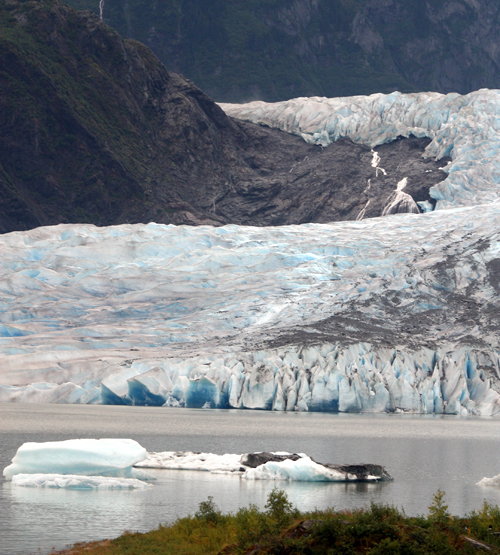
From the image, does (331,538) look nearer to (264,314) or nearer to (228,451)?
(228,451)

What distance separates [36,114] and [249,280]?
4917 centimetres

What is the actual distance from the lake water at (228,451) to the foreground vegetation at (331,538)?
1.45 m

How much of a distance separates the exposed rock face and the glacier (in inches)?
742

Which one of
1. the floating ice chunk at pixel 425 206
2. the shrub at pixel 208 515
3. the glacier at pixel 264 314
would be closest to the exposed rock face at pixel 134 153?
the floating ice chunk at pixel 425 206

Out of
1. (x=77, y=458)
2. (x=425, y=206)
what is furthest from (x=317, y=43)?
(x=77, y=458)

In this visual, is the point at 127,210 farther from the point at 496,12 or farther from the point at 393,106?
the point at 496,12

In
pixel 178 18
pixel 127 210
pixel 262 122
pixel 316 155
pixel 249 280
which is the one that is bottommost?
pixel 249 280

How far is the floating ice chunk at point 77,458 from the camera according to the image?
1748 cm

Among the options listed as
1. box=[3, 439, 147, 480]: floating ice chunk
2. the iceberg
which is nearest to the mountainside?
the iceberg

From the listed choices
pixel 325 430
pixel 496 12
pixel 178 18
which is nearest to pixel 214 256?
pixel 325 430

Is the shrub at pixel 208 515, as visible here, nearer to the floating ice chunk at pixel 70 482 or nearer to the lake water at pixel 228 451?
the lake water at pixel 228 451

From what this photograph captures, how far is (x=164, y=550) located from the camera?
1148 cm

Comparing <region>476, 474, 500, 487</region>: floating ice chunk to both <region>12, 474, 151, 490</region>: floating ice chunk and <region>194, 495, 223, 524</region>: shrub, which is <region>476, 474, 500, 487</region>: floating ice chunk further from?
<region>194, 495, 223, 524</region>: shrub

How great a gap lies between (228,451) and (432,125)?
68025 millimetres
